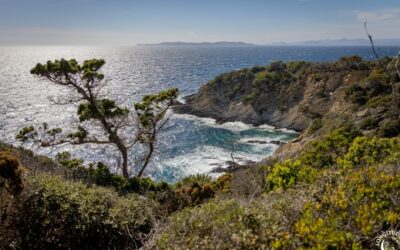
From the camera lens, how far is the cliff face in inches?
2119

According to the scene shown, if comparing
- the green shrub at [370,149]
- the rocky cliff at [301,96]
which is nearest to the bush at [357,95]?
the rocky cliff at [301,96]

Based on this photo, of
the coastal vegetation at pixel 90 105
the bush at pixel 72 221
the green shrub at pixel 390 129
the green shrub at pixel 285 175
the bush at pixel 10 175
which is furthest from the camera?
the green shrub at pixel 390 129

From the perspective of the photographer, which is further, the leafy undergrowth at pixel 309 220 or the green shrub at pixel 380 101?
the green shrub at pixel 380 101

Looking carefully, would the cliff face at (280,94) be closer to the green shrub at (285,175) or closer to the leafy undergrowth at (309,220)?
the green shrub at (285,175)

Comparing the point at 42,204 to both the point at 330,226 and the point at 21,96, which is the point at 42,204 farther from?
the point at 21,96

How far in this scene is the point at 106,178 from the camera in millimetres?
22141

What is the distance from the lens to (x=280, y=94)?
61.3m

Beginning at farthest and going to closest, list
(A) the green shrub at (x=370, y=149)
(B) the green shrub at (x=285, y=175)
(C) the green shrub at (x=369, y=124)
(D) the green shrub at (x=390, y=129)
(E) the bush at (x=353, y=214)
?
(C) the green shrub at (x=369, y=124) < (D) the green shrub at (x=390, y=129) < (B) the green shrub at (x=285, y=175) < (A) the green shrub at (x=370, y=149) < (E) the bush at (x=353, y=214)

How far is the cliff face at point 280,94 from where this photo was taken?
5383 centimetres

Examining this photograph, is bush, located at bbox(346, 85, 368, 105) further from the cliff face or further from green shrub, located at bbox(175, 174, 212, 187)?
green shrub, located at bbox(175, 174, 212, 187)

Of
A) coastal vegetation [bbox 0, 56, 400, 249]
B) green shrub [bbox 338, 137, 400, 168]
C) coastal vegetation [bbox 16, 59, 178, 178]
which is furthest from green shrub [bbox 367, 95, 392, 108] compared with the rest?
green shrub [bbox 338, 137, 400, 168]

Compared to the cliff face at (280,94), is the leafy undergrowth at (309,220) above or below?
above

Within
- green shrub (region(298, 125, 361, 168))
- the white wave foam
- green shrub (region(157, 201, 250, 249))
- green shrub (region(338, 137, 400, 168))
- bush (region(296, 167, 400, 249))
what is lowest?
the white wave foam

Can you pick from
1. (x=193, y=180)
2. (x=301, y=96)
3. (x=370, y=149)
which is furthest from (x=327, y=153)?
(x=301, y=96)
